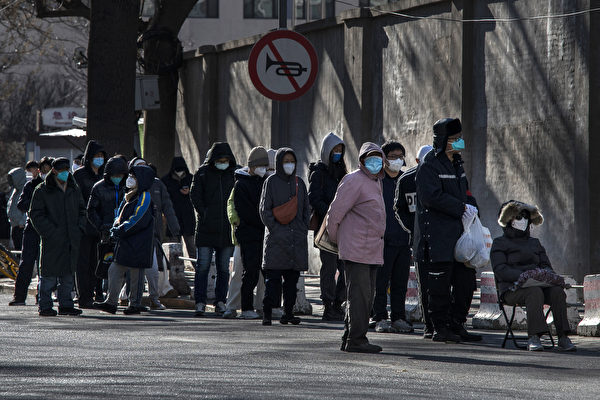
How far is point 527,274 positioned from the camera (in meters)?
11.9

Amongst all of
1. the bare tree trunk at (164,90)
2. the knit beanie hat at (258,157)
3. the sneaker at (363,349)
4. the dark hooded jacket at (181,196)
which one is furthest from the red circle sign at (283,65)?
the bare tree trunk at (164,90)

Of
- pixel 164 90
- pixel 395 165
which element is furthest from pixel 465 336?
pixel 164 90

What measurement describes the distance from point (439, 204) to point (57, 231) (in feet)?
17.7

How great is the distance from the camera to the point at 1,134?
224 feet

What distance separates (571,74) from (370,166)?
578cm

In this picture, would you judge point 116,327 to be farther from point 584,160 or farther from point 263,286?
point 584,160

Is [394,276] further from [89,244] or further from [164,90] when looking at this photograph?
[164,90]

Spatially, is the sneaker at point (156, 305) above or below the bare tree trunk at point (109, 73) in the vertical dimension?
below

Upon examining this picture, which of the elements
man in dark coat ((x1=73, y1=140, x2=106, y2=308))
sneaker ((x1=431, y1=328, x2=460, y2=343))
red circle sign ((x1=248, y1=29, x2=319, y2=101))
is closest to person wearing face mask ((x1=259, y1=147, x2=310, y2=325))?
red circle sign ((x1=248, y1=29, x2=319, y2=101))

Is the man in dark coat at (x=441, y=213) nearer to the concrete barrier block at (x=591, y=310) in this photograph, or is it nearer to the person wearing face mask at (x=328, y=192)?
the concrete barrier block at (x=591, y=310)

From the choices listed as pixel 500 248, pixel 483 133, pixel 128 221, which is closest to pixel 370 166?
pixel 500 248

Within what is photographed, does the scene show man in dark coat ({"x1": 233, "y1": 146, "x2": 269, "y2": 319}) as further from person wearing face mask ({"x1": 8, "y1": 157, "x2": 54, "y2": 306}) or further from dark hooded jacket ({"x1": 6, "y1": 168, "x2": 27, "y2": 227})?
dark hooded jacket ({"x1": 6, "y1": 168, "x2": 27, "y2": 227})

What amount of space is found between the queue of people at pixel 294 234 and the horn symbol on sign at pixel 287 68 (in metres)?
1.03

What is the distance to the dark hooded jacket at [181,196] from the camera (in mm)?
21020
